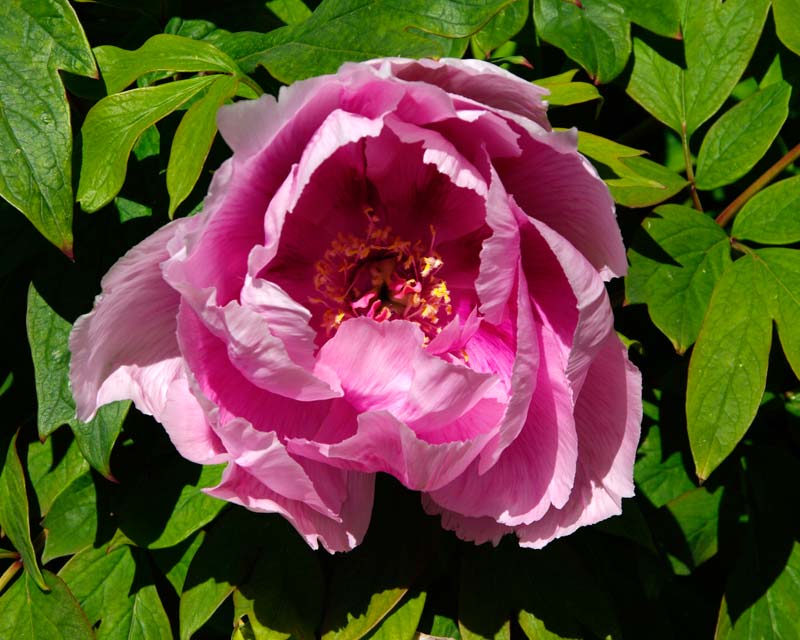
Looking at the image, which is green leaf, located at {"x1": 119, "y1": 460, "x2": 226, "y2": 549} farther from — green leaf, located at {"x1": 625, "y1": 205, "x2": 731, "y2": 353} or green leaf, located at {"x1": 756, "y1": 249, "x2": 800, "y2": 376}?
green leaf, located at {"x1": 756, "y1": 249, "x2": 800, "y2": 376}

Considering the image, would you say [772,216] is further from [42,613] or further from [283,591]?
[42,613]

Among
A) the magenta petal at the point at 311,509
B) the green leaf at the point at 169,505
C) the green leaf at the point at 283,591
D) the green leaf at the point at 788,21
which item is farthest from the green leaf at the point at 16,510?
the green leaf at the point at 788,21

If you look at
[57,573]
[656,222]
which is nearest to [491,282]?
[656,222]

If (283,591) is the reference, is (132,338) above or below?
above

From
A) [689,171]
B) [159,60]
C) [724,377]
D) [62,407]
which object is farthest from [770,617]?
[159,60]

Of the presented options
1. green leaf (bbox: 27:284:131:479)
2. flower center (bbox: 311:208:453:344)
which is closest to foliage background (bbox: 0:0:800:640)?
green leaf (bbox: 27:284:131:479)

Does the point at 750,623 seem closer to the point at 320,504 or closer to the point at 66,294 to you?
the point at 320,504
